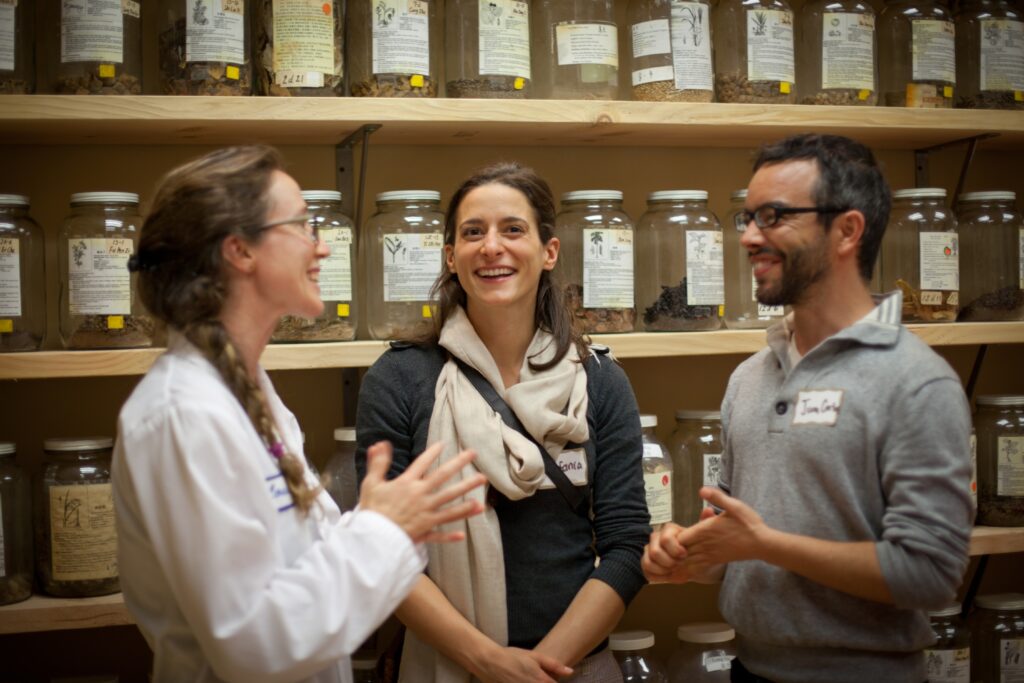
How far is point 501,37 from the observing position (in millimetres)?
1873

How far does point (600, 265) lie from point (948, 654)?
1.05 m

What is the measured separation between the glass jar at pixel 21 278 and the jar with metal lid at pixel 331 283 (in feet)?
1.28

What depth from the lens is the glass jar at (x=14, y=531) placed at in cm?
169

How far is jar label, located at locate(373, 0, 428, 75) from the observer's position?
1.82 metres

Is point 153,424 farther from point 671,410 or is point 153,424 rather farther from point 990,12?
point 990,12

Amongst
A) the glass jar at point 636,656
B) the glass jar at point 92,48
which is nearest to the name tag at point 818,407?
the glass jar at point 636,656

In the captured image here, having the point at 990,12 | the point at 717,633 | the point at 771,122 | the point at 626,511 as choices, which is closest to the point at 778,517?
the point at 626,511

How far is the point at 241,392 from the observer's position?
111 centimetres

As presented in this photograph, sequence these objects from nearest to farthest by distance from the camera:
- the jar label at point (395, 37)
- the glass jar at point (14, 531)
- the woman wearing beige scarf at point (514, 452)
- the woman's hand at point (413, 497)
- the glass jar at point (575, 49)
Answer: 1. the woman's hand at point (413, 497)
2. the woman wearing beige scarf at point (514, 452)
3. the glass jar at point (14, 531)
4. the jar label at point (395, 37)
5. the glass jar at point (575, 49)

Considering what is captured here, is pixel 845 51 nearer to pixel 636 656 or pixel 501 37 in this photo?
pixel 501 37

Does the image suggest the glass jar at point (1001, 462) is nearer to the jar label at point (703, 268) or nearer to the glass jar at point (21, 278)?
the jar label at point (703, 268)

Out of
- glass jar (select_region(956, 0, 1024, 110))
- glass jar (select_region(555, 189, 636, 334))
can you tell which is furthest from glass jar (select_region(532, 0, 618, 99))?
glass jar (select_region(956, 0, 1024, 110))

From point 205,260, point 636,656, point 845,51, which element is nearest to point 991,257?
point 845,51

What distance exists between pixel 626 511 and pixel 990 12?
135cm
